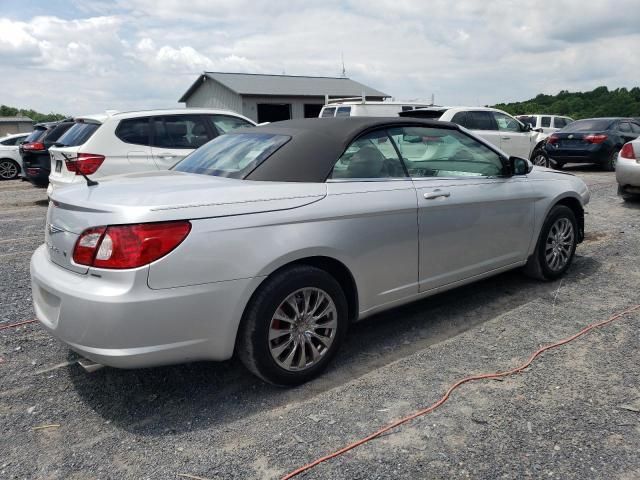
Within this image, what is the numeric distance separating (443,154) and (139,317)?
275cm

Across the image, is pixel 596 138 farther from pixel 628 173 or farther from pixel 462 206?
pixel 462 206

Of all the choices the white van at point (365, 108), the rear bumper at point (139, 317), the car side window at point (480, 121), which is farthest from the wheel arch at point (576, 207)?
the white van at point (365, 108)

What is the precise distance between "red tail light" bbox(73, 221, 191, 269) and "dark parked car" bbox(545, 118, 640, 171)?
1328 centimetres

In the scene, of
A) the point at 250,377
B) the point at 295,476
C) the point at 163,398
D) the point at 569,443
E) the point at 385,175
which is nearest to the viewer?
the point at 295,476

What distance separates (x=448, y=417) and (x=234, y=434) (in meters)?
1.12

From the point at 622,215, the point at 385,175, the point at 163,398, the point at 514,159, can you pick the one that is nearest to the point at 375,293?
the point at 385,175

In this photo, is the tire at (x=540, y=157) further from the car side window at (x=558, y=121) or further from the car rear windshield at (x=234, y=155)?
the car rear windshield at (x=234, y=155)

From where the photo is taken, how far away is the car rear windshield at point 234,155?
346 cm

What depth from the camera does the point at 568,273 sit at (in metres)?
5.29

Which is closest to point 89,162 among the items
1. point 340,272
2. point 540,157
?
point 340,272

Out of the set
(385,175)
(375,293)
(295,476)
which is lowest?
(295,476)

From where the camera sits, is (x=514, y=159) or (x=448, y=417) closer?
(x=448, y=417)

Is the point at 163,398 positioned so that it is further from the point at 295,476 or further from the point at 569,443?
the point at 569,443

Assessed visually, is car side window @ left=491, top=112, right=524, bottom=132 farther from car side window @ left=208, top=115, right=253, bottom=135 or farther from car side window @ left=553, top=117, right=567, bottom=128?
car side window @ left=553, top=117, right=567, bottom=128
